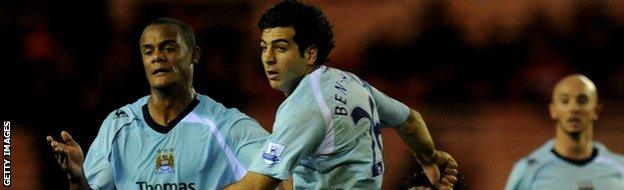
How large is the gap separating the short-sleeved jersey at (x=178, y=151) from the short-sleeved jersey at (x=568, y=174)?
1.35 meters

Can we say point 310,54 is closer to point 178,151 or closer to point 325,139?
point 325,139

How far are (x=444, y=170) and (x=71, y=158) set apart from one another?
1.57 m

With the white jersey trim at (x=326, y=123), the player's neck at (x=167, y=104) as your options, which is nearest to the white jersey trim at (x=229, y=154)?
the player's neck at (x=167, y=104)

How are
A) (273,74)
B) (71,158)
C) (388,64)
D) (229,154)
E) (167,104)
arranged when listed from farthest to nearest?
(388,64)
(167,104)
(229,154)
(71,158)
(273,74)

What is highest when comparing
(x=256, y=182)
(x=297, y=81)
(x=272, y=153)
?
(x=297, y=81)

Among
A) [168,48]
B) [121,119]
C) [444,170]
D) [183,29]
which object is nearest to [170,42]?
[168,48]

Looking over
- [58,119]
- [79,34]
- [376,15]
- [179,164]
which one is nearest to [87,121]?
[58,119]

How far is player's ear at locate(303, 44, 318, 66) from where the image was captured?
4.33m

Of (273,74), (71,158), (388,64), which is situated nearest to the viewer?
(273,74)

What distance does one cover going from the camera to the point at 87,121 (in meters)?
7.83

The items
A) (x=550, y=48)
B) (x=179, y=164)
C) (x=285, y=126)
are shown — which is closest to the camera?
(x=285, y=126)

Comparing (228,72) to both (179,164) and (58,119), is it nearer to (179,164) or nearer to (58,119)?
(58,119)

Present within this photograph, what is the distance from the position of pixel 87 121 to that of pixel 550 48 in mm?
3350

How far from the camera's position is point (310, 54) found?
14.3 feet
